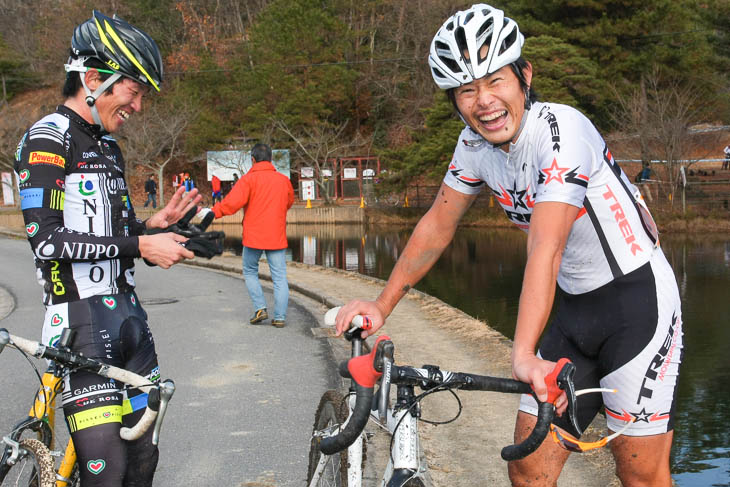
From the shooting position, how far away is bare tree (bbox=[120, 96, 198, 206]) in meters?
50.2

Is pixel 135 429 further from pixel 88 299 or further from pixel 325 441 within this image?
pixel 325 441

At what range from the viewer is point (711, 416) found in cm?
772

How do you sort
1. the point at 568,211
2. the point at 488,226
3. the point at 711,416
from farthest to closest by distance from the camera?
the point at 488,226 → the point at 711,416 → the point at 568,211

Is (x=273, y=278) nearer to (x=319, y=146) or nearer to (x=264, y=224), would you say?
(x=264, y=224)

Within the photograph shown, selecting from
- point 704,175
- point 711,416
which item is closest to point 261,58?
point 704,175

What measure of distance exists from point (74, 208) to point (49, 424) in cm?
98

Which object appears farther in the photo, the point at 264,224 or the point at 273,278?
the point at 273,278

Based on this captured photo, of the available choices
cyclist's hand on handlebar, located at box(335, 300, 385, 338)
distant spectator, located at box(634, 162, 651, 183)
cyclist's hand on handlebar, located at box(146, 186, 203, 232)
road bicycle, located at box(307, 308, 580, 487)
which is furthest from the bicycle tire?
distant spectator, located at box(634, 162, 651, 183)

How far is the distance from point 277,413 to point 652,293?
3946mm

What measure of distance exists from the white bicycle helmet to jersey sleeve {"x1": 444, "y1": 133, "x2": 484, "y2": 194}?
0.42 meters

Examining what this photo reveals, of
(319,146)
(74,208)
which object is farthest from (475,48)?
(319,146)

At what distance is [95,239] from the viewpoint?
10.0ft

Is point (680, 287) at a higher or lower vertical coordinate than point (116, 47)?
lower

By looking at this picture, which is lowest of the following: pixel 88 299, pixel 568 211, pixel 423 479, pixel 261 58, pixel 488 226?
pixel 488 226
